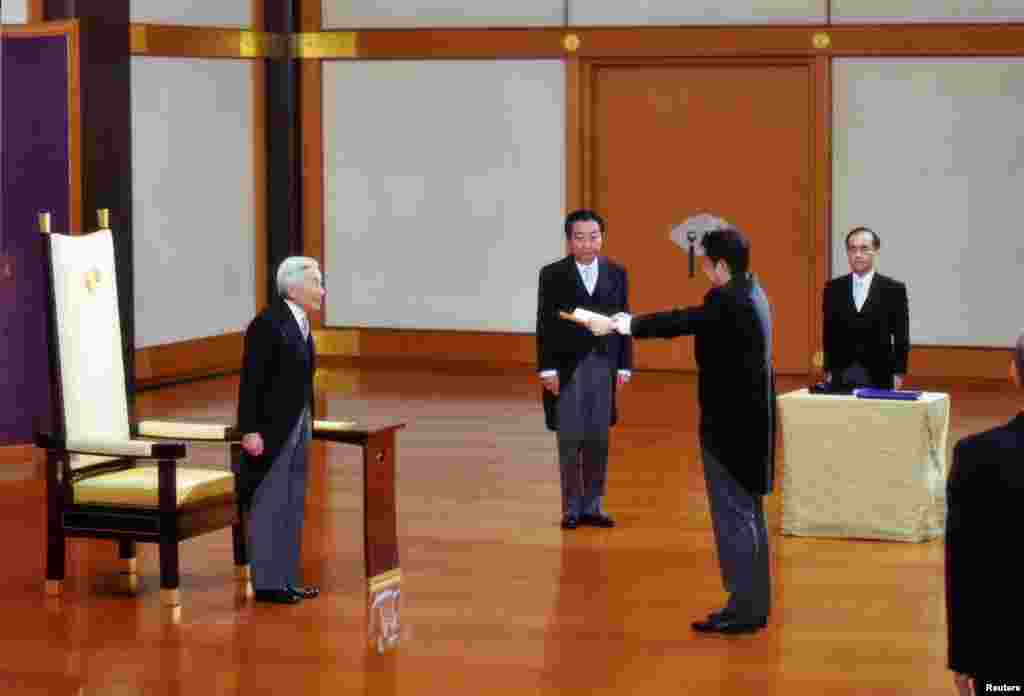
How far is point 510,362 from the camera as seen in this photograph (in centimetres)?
1441

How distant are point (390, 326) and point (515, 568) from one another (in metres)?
6.92

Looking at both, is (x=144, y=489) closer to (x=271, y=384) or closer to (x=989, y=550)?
(x=271, y=384)

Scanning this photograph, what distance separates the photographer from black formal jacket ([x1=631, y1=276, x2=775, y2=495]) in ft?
22.0

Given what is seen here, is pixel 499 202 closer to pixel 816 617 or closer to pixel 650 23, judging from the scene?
pixel 650 23

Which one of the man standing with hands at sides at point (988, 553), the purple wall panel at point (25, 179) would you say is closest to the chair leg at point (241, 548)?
the purple wall panel at point (25, 179)

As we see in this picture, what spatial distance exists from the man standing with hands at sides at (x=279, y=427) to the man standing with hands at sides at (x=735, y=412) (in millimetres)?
1261

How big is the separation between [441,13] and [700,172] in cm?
219

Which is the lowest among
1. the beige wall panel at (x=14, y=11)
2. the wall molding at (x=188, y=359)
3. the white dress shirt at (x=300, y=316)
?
the wall molding at (x=188, y=359)

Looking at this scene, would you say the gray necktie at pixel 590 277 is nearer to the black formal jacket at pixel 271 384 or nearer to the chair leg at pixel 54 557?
the black formal jacket at pixel 271 384

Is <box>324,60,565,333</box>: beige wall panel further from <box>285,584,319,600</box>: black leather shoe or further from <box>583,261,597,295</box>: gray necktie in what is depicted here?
<box>285,584,319,600</box>: black leather shoe

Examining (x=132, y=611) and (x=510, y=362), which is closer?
(x=132, y=611)

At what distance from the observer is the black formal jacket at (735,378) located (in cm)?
671

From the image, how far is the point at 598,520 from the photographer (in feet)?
28.7

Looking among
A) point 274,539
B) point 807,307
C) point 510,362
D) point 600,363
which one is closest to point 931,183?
point 807,307
